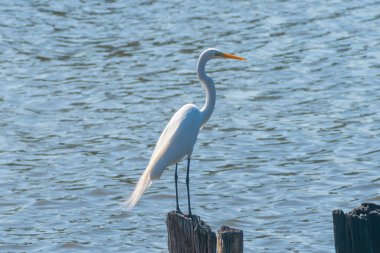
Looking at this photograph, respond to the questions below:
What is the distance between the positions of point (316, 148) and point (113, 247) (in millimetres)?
3317

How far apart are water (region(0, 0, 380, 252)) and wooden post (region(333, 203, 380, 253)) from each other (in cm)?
325

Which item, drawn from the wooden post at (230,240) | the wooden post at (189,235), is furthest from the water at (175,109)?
the wooden post at (230,240)

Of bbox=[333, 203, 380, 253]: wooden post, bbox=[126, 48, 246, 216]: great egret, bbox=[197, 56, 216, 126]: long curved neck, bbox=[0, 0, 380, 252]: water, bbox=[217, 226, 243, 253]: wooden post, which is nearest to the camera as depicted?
bbox=[217, 226, 243, 253]: wooden post

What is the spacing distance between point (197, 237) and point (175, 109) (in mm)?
7487

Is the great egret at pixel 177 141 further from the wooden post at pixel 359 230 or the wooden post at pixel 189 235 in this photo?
the wooden post at pixel 359 230

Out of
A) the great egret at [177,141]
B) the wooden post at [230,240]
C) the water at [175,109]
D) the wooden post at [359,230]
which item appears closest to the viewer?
the wooden post at [230,240]

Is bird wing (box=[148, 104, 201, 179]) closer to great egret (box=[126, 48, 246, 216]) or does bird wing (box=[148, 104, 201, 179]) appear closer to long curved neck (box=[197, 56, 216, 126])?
great egret (box=[126, 48, 246, 216])

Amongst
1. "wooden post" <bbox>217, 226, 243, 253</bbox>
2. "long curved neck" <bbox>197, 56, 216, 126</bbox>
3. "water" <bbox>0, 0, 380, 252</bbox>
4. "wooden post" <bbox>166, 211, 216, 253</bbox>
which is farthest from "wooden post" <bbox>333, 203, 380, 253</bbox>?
"water" <bbox>0, 0, 380, 252</bbox>

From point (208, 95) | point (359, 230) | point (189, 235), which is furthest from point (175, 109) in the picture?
point (359, 230)

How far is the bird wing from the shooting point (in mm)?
7418

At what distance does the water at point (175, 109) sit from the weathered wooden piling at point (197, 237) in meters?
3.20

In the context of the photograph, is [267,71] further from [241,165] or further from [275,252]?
[275,252]

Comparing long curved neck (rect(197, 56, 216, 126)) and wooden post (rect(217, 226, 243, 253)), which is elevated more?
long curved neck (rect(197, 56, 216, 126))

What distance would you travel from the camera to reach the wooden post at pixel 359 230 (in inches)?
218
